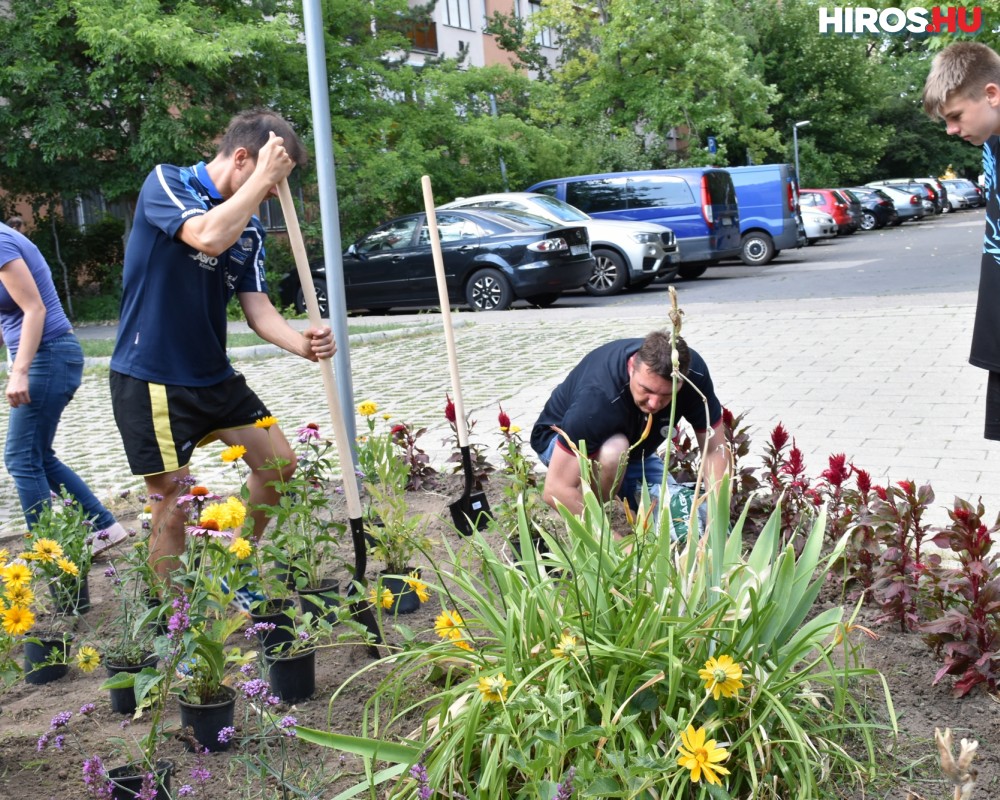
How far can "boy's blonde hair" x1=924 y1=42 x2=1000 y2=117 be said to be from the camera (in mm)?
3641

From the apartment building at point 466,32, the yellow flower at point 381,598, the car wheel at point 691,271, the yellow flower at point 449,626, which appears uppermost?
the apartment building at point 466,32

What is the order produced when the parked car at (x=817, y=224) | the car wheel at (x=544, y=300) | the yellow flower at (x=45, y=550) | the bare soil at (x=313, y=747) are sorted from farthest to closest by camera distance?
the parked car at (x=817, y=224)
the car wheel at (x=544, y=300)
the yellow flower at (x=45, y=550)
the bare soil at (x=313, y=747)

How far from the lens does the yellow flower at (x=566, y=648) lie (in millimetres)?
2551

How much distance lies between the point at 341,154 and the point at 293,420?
47.2ft

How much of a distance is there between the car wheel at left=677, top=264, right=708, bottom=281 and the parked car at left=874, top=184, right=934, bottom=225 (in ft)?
66.5

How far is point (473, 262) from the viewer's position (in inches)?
690

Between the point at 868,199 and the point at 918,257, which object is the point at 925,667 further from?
the point at 868,199

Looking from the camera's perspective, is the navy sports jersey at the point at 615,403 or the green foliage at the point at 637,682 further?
the navy sports jersey at the point at 615,403

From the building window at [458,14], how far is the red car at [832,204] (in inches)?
508

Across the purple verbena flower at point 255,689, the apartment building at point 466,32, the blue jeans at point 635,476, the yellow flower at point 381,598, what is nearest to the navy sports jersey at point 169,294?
the yellow flower at point 381,598

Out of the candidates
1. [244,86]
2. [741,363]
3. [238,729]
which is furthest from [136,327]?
[244,86]

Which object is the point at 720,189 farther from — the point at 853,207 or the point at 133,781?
the point at 133,781

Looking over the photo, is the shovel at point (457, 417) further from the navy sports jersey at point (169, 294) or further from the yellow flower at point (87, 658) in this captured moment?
the yellow flower at point (87, 658)

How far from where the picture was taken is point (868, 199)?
129ft
